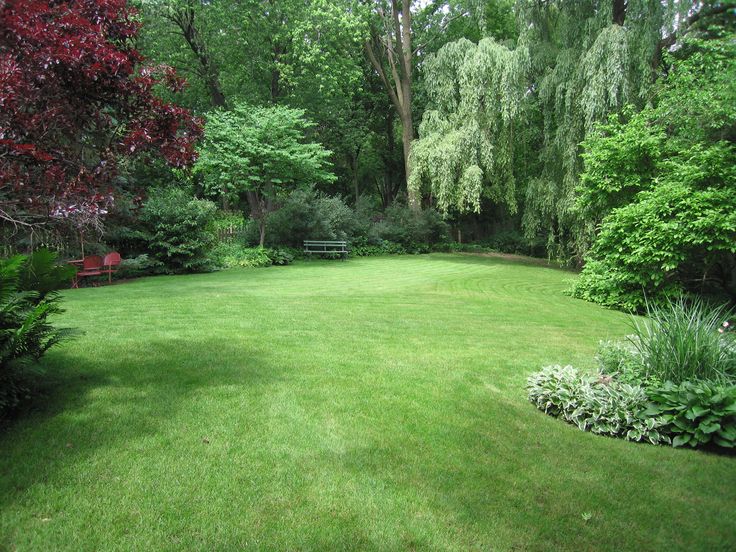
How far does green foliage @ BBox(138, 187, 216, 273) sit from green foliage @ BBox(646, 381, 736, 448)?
1198cm

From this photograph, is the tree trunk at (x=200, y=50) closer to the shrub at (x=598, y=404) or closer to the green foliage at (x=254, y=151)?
the green foliage at (x=254, y=151)

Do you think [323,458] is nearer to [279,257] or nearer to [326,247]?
[279,257]

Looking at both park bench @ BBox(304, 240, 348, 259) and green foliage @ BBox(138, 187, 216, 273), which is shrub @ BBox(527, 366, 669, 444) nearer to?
green foliage @ BBox(138, 187, 216, 273)

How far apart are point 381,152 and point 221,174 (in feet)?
54.5

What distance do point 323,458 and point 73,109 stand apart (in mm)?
3211

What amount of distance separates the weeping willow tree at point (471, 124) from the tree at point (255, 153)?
14.7ft

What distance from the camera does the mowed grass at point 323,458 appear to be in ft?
8.30

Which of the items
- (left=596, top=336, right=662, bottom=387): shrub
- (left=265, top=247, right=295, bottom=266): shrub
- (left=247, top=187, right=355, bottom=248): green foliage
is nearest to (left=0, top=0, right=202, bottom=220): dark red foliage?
(left=596, top=336, right=662, bottom=387): shrub

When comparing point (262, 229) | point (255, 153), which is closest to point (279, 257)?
point (262, 229)

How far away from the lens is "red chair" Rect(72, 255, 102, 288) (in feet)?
34.1

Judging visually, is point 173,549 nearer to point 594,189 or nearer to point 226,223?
point 594,189

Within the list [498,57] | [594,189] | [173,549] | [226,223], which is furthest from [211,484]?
[498,57]

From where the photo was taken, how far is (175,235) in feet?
43.4

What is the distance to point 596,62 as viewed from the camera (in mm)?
13359
